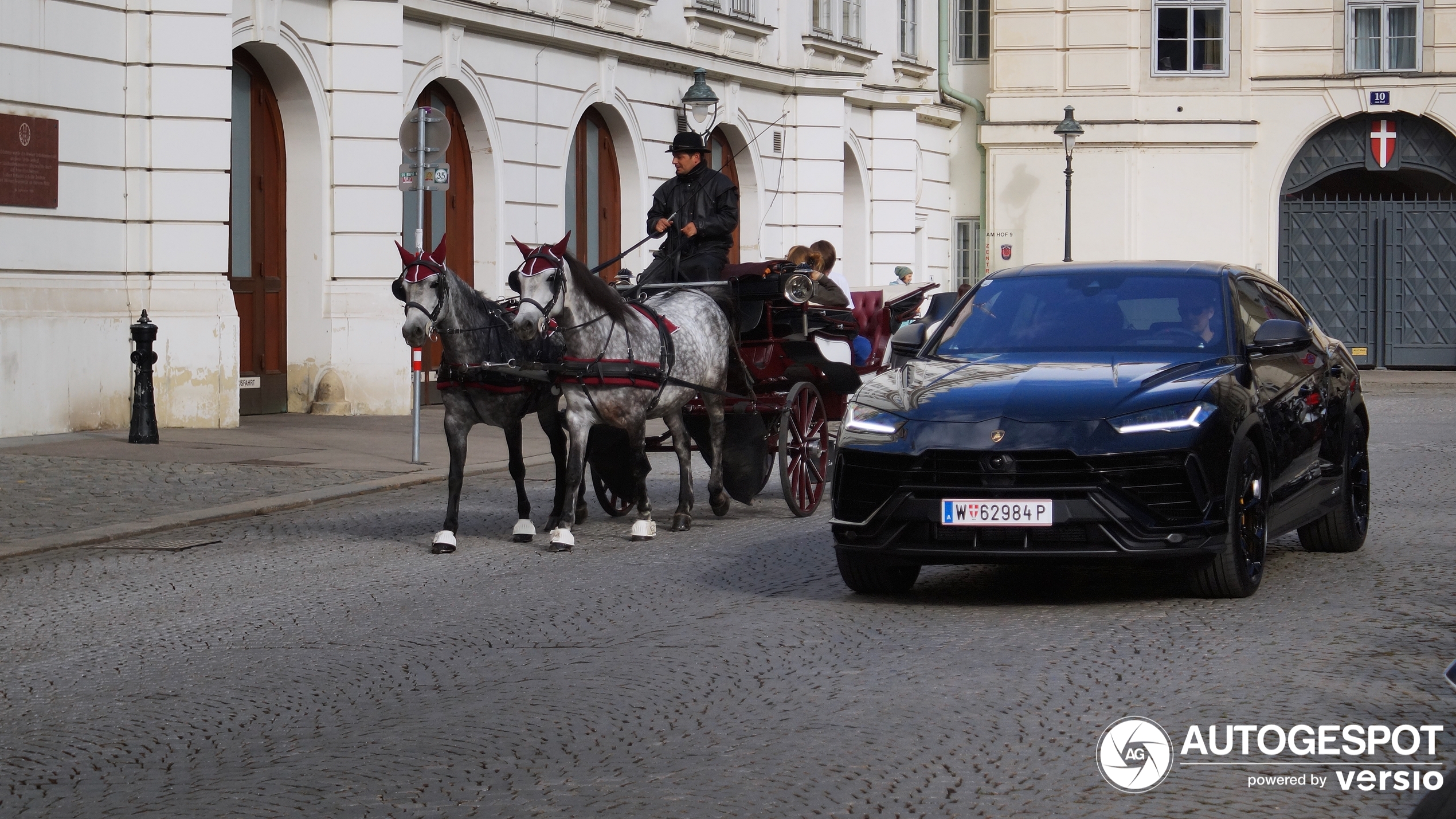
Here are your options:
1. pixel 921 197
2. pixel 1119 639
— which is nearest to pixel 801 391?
pixel 1119 639

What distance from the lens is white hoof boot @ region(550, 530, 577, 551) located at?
442 inches

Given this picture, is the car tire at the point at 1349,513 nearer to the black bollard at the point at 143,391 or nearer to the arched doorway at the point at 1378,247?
the black bollard at the point at 143,391

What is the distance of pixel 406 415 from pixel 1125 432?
570 inches

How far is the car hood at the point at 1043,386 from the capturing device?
859cm

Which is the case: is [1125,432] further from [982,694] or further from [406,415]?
[406,415]

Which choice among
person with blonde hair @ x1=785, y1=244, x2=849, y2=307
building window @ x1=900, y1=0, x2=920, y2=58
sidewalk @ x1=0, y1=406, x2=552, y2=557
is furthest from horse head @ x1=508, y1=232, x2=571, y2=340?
building window @ x1=900, y1=0, x2=920, y2=58

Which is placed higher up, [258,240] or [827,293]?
[258,240]

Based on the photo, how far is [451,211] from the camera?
78.7ft

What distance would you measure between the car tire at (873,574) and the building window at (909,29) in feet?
93.9

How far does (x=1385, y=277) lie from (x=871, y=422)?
32.8m

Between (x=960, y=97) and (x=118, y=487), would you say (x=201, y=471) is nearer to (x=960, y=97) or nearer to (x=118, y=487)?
(x=118, y=487)

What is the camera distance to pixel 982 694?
22.5ft

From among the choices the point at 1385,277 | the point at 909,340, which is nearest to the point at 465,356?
the point at 909,340

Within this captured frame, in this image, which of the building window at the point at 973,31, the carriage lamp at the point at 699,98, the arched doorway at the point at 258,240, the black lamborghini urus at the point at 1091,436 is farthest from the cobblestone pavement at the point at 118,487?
the building window at the point at 973,31
